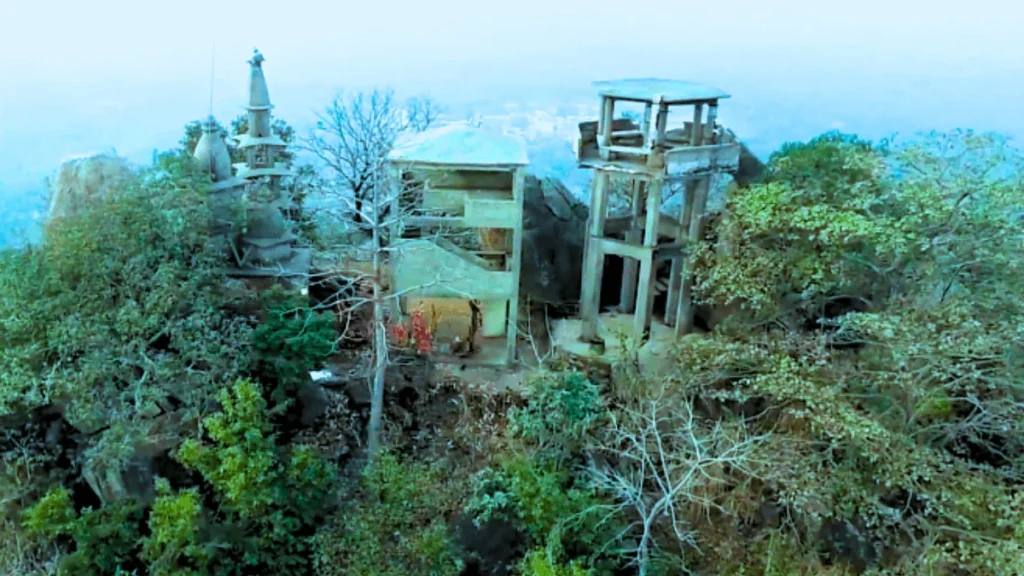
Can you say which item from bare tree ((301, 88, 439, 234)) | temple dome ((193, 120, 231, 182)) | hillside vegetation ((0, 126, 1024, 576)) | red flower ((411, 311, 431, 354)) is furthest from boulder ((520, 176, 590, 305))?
temple dome ((193, 120, 231, 182))

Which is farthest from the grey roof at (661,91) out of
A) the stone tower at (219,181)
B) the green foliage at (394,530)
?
the green foliage at (394,530)

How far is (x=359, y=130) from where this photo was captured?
1967cm

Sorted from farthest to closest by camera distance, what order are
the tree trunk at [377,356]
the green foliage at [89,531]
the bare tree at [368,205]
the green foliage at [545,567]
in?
the bare tree at [368,205] < the tree trunk at [377,356] < the green foliage at [89,531] < the green foliage at [545,567]

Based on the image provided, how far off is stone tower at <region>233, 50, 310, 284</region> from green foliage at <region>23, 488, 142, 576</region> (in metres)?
5.10

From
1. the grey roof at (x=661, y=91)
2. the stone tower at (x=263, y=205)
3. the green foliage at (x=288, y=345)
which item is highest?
the grey roof at (x=661, y=91)

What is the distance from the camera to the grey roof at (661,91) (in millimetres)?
15234

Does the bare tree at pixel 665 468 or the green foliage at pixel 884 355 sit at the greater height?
the green foliage at pixel 884 355

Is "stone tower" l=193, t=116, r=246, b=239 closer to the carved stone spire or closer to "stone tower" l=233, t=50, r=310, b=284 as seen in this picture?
"stone tower" l=233, t=50, r=310, b=284

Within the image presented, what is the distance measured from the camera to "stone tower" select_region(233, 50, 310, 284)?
50.1 ft

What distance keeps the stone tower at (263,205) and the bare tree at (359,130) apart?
1.60 m

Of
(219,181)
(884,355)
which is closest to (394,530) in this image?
(219,181)

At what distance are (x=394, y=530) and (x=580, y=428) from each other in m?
3.28

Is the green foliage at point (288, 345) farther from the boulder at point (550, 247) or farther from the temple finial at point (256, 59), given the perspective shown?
the boulder at point (550, 247)

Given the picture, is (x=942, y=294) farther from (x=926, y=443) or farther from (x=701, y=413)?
(x=701, y=413)
